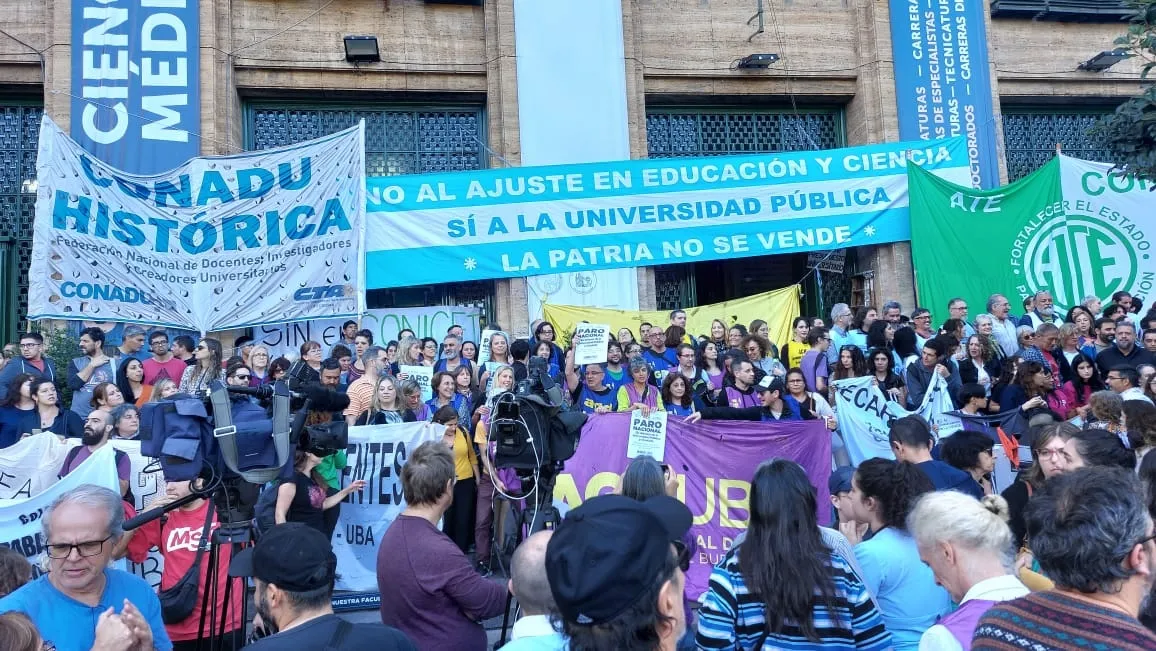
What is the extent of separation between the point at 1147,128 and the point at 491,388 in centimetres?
717

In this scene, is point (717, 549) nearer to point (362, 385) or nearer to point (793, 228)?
point (362, 385)

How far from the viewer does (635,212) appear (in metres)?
13.8

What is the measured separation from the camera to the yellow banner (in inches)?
513

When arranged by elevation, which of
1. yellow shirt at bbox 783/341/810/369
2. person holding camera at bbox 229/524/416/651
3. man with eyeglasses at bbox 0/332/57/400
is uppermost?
man with eyeglasses at bbox 0/332/57/400

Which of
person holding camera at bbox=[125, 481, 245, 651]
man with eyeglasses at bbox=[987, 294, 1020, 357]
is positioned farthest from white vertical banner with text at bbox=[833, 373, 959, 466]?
person holding camera at bbox=[125, 481, 245, 651]

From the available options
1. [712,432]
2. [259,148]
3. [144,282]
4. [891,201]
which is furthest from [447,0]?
[712,432]

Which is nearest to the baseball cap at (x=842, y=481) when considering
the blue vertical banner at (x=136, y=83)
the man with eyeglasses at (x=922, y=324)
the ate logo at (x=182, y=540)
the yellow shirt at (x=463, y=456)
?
the ate logo at (x=182, y=540)

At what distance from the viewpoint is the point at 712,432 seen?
324 inches

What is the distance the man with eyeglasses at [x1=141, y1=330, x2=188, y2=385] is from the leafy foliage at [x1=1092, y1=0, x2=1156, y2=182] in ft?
33.4

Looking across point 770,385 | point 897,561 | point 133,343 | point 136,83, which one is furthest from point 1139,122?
point 136,83

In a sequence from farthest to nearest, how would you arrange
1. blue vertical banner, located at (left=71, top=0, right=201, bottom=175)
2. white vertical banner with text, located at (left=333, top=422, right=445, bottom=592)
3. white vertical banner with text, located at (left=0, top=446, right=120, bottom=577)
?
blue vertical banner, located at (left=71, top=0, right=201, bottom=175), white vertical banner with text, located at (left=333, top=422, right=445, bottom=592), white vertical banner with text, located at (left=0, top=446, right=120, bottom=577)

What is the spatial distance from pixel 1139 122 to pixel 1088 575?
9.00 m

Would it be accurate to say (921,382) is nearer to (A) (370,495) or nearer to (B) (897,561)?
(A) (370,495)

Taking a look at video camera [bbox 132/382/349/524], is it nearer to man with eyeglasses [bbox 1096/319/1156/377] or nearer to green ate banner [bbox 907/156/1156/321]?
man with eyeglasses [bbox 1096/319/1156/377]
